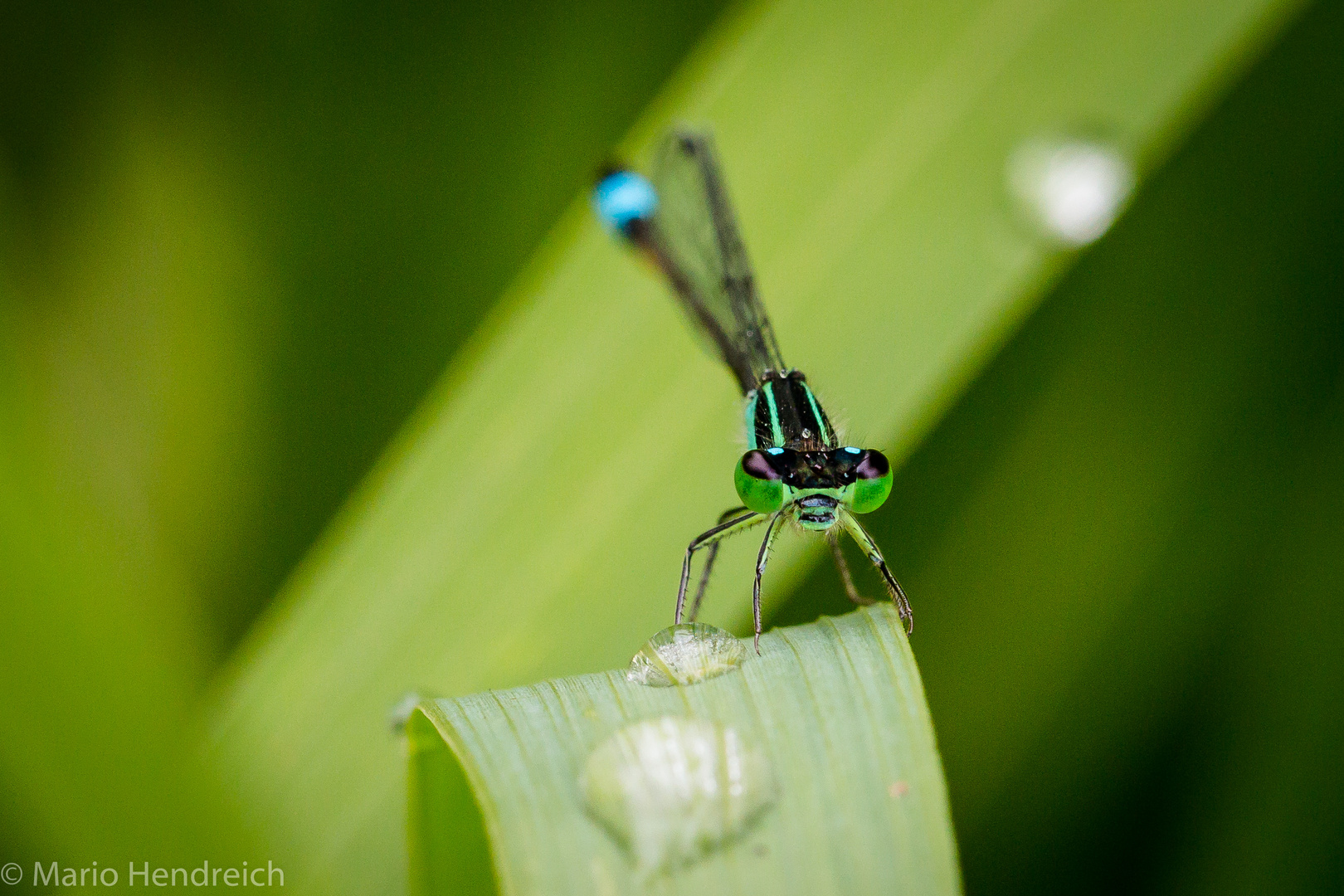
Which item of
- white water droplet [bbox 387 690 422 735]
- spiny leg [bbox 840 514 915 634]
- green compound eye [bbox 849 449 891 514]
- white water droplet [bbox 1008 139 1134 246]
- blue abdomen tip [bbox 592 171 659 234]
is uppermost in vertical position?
blue abdomen tip [bbox 592 171 659 234]

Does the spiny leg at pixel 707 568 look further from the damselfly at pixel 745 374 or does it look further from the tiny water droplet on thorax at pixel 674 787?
the tiny water droplet on thorax at pixel 674 787

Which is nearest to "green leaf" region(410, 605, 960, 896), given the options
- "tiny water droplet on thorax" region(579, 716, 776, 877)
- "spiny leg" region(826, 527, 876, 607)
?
"tiny water droplet on thorax" region(579, 716, 776, 877)

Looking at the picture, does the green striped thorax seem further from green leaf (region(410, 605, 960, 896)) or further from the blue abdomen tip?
the blue abdomen tip

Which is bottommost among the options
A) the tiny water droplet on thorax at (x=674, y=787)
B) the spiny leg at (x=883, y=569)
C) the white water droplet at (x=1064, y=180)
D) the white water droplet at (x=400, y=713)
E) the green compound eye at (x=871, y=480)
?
the tiny water droplet on thorax at (x=674, y=787)

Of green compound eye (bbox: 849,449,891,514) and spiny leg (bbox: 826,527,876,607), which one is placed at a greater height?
green compound eye (bbox: 849,449,891,514)

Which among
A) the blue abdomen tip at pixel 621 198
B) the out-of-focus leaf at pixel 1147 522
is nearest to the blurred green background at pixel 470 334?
the out-of-focus leaf at pixel 1147 522

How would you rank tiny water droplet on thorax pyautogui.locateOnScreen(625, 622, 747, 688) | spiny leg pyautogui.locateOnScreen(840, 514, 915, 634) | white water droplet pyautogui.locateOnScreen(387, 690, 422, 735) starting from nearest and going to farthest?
tiny water droplet on thorax pyautogui.locateOnScreen(625, 622, 747, 688)
white water droplet pyautogui.locateOnScreen(387, 690, 422, 735)
spiny leg pyautogui.locateOnScreen(840, 514, 915, 634)

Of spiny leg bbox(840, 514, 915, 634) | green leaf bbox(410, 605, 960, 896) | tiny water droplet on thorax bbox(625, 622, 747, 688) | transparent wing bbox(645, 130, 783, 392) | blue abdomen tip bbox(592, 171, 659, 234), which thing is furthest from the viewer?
blue abdomen tip bbox(592, 171, 659, 234)

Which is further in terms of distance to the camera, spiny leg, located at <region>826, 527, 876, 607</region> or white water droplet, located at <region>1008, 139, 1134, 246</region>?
white water droplet, located at <region>1008, 139, 1134, 246</region>
